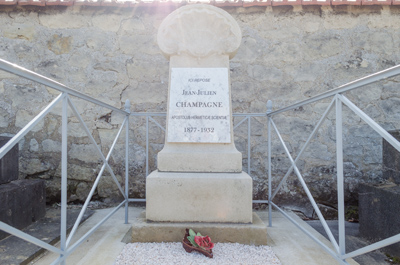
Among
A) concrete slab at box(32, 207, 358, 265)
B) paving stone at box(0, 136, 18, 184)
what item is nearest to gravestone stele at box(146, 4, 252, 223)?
concrete slab at box(32, 207, 358, 265)

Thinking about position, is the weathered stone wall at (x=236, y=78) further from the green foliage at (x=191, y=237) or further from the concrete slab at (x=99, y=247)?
the green foliage at (x=191, y=237)

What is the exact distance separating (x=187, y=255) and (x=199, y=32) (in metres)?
1.84

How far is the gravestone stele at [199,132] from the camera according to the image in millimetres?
2113

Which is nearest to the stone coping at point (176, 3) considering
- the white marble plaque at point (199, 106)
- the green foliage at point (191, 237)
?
the white marble plaque at point (199, 106)

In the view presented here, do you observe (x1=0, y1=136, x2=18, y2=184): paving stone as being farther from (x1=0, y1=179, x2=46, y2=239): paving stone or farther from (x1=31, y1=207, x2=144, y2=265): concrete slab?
(x1=31, y1=207, x2=144, y2=265): concrete slab

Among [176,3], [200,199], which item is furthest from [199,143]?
[176,3]

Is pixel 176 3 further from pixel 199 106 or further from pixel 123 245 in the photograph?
pixel 123 245

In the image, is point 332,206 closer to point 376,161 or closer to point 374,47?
point 376,161

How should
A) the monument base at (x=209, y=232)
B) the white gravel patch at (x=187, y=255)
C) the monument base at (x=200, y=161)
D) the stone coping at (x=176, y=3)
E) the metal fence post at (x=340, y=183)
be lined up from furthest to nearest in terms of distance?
→ the stone coping at (x=176, y=3), the monument base at (x=200, y=161), the monument base at (x=209, y=232), the white gravel patch at (x=187, y=255), the metal fence post at (x=340, y=183)

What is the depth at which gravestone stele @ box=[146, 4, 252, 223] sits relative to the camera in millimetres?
2113

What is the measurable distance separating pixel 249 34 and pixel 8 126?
11.0ft

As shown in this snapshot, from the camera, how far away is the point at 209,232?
2047 millimetres

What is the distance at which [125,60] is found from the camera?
3.54 meters

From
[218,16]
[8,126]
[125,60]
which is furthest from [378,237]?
[8,126]
